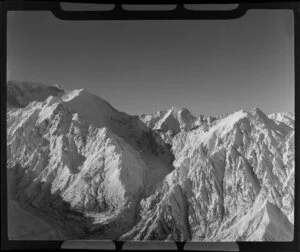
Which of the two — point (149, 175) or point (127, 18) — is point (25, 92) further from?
point (149, 175)

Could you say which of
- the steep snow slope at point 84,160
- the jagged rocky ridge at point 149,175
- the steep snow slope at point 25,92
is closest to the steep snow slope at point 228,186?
the jagged rocky ridge at point 149,175

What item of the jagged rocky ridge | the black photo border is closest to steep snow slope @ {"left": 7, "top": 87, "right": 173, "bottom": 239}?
the jagged rocky ridge

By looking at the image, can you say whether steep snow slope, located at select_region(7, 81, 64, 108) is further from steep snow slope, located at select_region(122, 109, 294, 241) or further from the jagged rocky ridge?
steep snow slope, located at select_region(122, 109, 294, 241)

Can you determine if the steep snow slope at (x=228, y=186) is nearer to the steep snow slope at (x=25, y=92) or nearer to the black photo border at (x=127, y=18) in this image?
the black photo border at (x=127, y=18)

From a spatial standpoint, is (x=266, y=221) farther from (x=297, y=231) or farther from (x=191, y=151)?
(x=191, y=151)

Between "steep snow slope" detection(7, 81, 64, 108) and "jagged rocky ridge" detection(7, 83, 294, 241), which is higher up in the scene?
"steep snow slope" detection(7, 81, 64, 108)

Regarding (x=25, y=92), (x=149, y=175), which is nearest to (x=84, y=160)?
(x=149, y=175)
